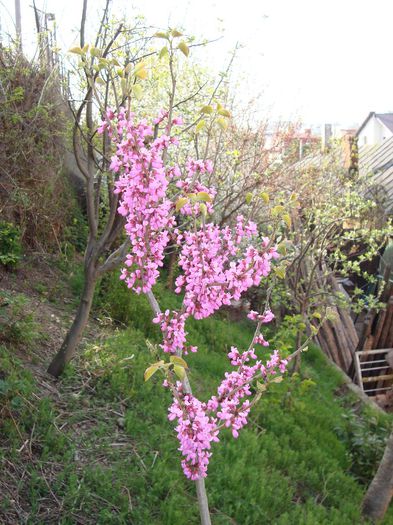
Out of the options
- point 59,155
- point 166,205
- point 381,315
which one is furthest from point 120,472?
point 381,315

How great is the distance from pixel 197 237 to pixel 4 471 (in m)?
1.73

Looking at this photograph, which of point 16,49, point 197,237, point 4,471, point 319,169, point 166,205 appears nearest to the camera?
point 166,205

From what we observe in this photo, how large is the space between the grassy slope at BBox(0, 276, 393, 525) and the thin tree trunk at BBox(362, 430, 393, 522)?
6.8 inches

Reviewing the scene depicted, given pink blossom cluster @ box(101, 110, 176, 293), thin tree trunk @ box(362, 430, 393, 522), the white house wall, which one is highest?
the white house wall

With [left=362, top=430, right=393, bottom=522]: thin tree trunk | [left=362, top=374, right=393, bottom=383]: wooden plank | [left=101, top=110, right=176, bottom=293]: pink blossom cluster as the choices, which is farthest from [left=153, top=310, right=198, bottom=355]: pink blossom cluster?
[left=362, top=374, right=393, bottom=383]: wooden plank

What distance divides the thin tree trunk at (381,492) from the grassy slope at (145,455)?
17 cm

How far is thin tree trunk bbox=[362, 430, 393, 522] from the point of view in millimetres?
4348

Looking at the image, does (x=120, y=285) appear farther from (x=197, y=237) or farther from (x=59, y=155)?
(x=197, y=237)

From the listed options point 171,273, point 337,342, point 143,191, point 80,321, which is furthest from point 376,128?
point 143,191

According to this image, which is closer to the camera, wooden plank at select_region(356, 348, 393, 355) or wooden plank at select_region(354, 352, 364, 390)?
wooden plank at select_region(354, 352, 364, 390)

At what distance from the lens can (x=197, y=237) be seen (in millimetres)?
2576

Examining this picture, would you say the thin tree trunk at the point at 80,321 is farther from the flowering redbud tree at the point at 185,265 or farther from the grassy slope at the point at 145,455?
the flowering redbud tree at the point at 185,265

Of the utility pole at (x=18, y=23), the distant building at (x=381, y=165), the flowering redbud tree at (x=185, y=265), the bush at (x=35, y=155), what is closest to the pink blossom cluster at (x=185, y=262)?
the flowering redbud tree at (x=185, y=265)

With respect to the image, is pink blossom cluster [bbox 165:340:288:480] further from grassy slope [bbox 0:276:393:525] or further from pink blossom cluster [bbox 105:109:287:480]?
grassy slope [bbox 0:276:393:525]
